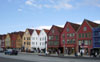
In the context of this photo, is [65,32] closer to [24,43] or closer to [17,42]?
[24,43]

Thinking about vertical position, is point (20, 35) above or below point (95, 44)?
above

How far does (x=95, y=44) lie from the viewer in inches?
2714

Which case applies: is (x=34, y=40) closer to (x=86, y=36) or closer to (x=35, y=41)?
(x=35, y=41)

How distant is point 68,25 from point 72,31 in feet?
12.2

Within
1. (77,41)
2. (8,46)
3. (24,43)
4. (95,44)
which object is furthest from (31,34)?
(95,44)

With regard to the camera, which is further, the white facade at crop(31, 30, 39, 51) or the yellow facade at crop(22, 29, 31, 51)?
the yellow facade at crop(22, 29, 31, 51)

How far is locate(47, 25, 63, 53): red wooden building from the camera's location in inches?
3347

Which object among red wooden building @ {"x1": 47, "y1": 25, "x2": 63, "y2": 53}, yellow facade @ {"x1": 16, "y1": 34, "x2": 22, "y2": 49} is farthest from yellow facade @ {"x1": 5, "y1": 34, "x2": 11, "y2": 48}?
red wooden building @ {"x1": 47, "y1": 25, "x2": 63, "y2": 53}

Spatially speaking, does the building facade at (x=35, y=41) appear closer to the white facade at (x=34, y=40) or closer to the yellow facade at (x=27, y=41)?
the white facade at (x=34, y=40)

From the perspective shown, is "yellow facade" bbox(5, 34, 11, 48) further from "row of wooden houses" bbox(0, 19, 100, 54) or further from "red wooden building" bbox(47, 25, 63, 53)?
"red wooden building" bbox(47, 25, 63, 53)

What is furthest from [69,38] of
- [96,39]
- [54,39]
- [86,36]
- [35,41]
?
[35,41]

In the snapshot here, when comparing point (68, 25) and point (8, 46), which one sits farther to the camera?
point (8, 46)

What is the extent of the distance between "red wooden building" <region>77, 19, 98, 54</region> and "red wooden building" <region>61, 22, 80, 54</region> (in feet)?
9.59

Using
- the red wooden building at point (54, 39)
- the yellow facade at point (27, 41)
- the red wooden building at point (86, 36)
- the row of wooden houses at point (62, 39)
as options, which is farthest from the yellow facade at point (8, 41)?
the red wooden building at point (86, 36)
